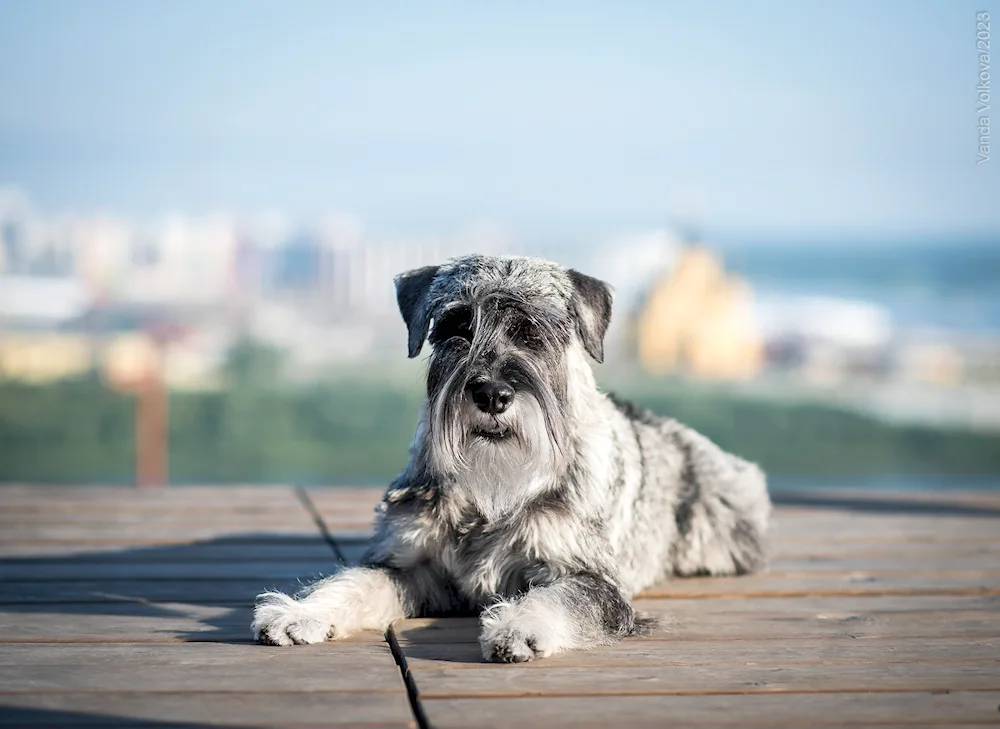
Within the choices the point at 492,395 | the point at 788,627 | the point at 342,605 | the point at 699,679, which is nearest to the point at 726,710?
the point at 699,679

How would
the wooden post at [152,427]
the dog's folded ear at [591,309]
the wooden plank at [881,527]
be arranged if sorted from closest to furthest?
Result: 1. the dog's folded ear at [591,309]
2. the wooden plank at [881,527]
3. the wooden post at [152,427]

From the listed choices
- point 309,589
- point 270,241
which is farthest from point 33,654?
point 270,241

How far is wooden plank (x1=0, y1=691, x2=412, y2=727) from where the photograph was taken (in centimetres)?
272

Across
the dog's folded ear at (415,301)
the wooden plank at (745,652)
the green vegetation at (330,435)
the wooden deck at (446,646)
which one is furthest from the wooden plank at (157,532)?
the green vegetation at (330,435)

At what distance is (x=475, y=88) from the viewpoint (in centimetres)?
3500

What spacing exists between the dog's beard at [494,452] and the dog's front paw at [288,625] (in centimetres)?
63

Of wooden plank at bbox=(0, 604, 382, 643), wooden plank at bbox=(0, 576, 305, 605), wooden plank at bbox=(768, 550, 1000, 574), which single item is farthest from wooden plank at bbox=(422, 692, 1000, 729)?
wooden plank at bbox=(768, 550, 1000, 574)

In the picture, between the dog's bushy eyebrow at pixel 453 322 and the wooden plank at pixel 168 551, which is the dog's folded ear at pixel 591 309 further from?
the wooden plank at pixel 168 551

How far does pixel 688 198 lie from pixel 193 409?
1708cm

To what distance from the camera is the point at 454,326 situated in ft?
12.6

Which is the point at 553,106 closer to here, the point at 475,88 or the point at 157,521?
the point at 475,88

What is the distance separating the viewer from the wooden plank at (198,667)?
302 centimetres

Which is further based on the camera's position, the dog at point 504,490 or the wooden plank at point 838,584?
the wooden plank at point 838,584

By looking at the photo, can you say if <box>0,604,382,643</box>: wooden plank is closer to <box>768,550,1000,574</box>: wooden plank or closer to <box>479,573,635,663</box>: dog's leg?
<box>479,573,635,663</box>: dog's leg
